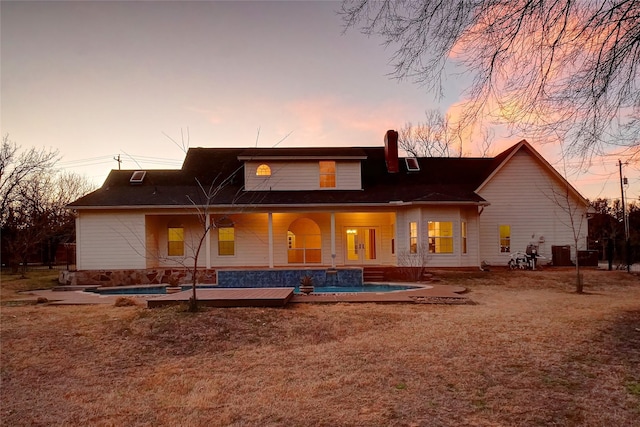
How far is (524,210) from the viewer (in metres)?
21.8

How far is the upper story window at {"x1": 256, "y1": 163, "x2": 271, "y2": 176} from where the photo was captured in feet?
71.5

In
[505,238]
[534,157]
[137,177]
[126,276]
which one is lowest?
[126,276]

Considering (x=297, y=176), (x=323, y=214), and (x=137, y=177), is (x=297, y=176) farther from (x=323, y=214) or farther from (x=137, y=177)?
(x=137, y=177)

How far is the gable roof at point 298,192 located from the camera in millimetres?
20141

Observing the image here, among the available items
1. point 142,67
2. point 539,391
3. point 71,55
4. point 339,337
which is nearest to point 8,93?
point 71,55

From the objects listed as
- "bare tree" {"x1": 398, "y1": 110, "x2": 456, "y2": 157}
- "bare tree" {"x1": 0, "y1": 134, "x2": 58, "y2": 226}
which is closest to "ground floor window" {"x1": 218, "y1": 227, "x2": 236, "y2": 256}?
"bare tree" {"x1": 0, "y1": 134, "x2": 58, "y2": 226}

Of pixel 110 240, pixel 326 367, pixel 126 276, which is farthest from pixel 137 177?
pixel 326 367

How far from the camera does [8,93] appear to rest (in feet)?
52.6

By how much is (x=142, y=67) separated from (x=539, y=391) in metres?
16.3

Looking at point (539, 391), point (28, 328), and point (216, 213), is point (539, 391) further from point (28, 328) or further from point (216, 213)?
point (216, 213)

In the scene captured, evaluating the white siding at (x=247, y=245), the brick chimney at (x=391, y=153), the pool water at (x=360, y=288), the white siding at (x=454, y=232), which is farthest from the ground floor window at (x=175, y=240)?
the brick chimney at (x=391, y=153)

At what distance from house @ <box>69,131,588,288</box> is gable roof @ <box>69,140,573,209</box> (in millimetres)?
80

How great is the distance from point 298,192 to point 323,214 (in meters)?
1.82

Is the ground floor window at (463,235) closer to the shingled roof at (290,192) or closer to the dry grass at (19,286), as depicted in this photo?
the shingled roof at (290,192)
